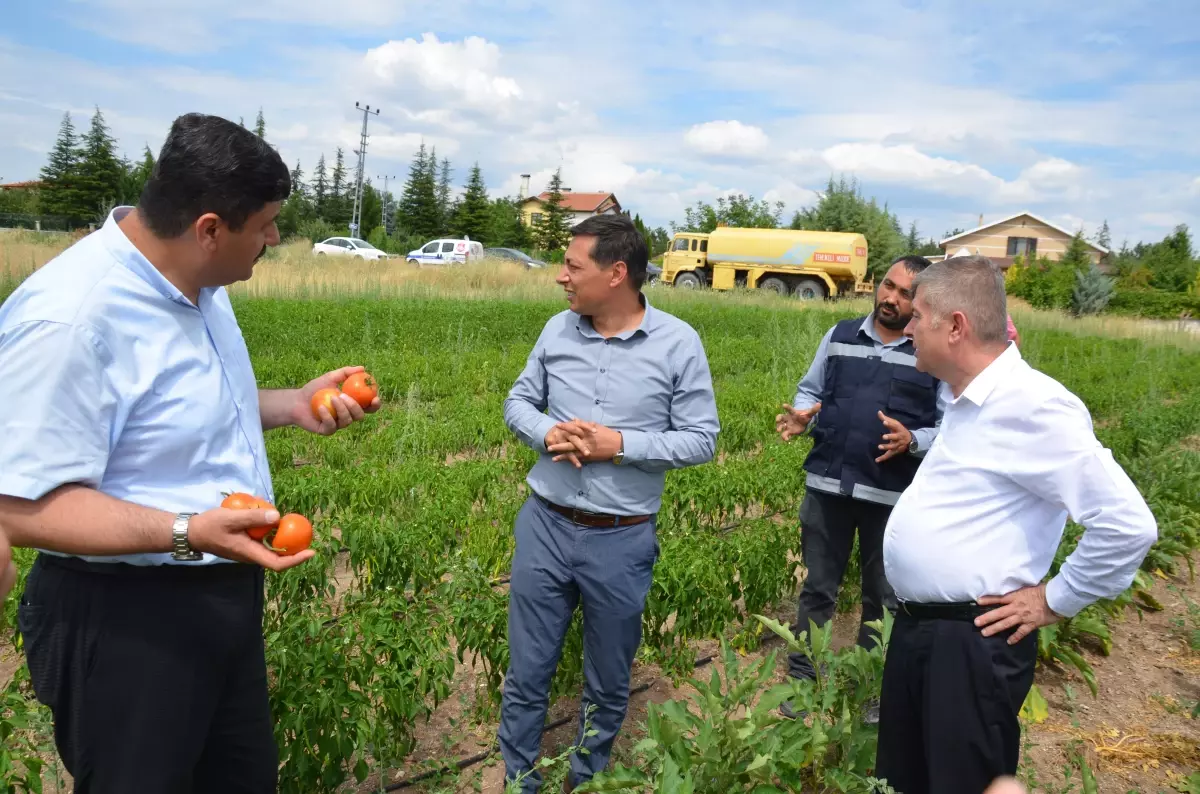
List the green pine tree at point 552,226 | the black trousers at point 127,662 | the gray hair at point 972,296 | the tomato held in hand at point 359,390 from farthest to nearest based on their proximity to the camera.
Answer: the green pine tree at point 552,226 < the tomato held in hand at point 359,390 < the gray hair at point 972,296 < the black trousers at point 127,662

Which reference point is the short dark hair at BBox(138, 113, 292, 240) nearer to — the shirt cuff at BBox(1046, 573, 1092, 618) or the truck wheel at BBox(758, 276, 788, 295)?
the shirt cuff at BBox(1046, 573, 1092, 618)

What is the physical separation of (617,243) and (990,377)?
1.29 meters

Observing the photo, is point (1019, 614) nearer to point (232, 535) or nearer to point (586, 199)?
point (232, 535)

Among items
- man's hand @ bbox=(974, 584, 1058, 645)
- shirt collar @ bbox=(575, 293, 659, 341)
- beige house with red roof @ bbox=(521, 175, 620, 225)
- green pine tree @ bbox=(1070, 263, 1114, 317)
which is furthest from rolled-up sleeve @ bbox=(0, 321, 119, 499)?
beige house with red roof @ bbox=(521, 175, 620, 225)

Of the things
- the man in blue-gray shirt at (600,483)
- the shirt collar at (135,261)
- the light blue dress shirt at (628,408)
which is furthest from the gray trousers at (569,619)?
the shirt collar at (135,261)

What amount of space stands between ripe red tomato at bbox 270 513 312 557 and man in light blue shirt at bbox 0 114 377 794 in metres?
0.08

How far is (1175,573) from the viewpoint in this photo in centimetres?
604

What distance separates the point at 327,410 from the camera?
2.44m

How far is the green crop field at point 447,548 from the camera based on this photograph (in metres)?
2.82

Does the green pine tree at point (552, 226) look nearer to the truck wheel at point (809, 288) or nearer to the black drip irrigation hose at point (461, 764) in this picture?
the truck wheel at point (809, 288)

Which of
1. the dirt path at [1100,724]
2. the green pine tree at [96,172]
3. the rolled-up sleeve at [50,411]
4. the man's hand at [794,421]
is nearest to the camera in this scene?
the rolled-up sleeve at [50,411]

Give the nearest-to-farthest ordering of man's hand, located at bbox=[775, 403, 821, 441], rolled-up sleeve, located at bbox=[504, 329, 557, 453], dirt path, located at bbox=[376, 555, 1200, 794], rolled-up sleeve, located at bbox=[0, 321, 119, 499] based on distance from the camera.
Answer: rolled-up sleeve, located at bbox=[0, 321, 119, 499], rolled-up sleeve, located at bbox=[504, 329, 557, 453], dirt path, located at bbox=[376, 555, 1200, 794], man's hand, located at bbox=[775, 403, 821, 441]

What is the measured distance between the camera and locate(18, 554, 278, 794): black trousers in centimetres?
182

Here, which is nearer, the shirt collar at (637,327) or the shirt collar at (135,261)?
the shirt collar at (135,261)
